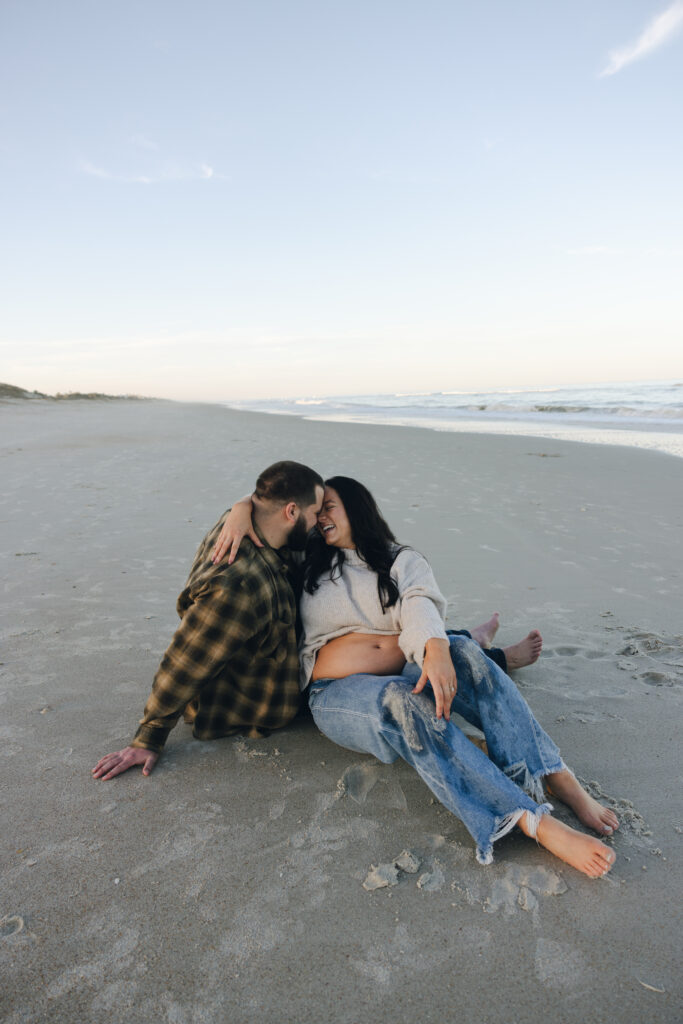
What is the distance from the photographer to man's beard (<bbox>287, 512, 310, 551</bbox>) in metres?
2.55

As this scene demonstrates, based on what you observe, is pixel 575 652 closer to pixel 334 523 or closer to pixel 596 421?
pixel 334 523

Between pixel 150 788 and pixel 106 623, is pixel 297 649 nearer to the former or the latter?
pixel 150 788

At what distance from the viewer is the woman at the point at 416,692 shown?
6.62 ft

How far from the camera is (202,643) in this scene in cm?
227

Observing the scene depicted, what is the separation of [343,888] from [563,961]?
0.63 m

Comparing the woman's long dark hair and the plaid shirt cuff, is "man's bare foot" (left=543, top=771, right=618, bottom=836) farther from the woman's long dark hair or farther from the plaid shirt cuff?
the plaid shirt cuff

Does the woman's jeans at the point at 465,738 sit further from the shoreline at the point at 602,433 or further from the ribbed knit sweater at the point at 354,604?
the shoreline at the point at 602,433

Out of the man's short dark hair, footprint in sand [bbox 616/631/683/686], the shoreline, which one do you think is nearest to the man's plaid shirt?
the man's short dark hair

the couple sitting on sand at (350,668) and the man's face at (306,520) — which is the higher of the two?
the man's face at (306,520)

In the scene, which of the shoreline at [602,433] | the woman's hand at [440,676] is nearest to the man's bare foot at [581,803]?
the woman's hand at [440,676]

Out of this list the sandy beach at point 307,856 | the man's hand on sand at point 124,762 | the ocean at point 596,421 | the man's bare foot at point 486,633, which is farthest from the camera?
the ocean at point 596,421

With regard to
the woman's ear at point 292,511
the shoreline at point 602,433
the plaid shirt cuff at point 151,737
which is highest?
the woman's ear at point 292,511

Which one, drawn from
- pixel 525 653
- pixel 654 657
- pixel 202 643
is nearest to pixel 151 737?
pixel 202 643

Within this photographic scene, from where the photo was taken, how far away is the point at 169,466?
1048cm
